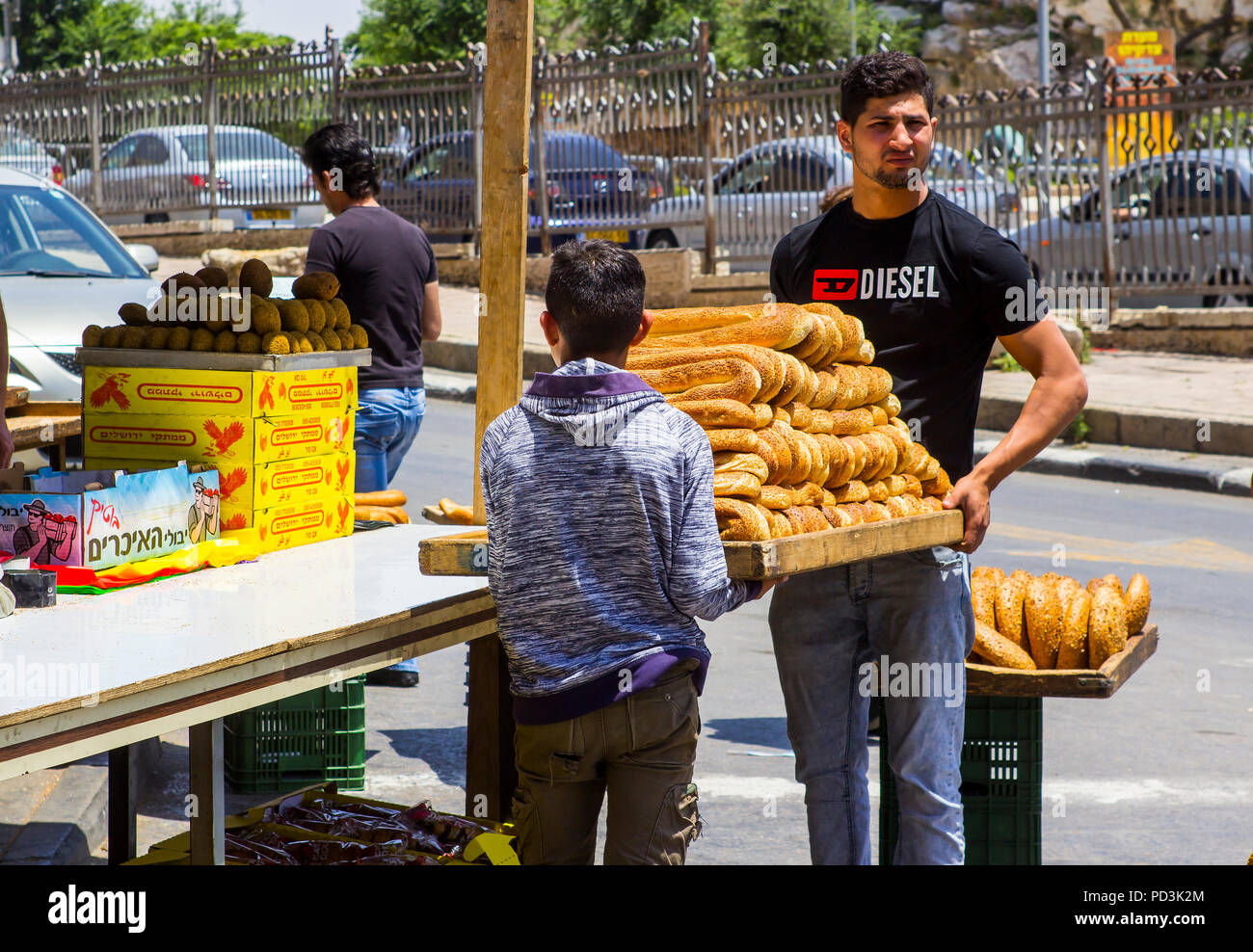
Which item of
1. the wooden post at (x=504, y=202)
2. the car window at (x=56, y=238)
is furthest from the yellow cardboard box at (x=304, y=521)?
the car window at (x=56, y=238)

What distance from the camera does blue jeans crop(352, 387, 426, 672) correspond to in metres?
6.04

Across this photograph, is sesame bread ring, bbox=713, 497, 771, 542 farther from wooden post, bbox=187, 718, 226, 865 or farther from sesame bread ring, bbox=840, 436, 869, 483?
wooden post, bbox=187, 718, 226, 865

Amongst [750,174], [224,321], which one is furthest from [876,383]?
[750,174]

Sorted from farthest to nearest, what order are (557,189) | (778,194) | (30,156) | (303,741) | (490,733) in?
(30,156)
(557,189)
(778,194)
(303,741)
(490,733)

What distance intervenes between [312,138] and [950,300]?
3.37 metres

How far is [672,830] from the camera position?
293 centimetres

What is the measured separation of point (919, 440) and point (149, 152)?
61.6 feet

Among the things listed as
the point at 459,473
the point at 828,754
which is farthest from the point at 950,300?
the point at 459,473

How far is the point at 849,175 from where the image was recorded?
15.5 m

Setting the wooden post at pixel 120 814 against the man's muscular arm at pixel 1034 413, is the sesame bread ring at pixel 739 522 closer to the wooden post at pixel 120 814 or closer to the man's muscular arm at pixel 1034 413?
the man's muscular arm at pixel 1034 413

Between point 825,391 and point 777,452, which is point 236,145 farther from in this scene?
point 777,452

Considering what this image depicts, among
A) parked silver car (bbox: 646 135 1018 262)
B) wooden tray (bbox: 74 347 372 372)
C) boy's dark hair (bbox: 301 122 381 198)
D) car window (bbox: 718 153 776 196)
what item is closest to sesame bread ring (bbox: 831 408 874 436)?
wooden tray (bbox: 74 347 372 372)

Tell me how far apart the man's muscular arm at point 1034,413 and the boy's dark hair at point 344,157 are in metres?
3.33

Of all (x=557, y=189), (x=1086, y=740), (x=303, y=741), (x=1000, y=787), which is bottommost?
(x=1086, y=740)
